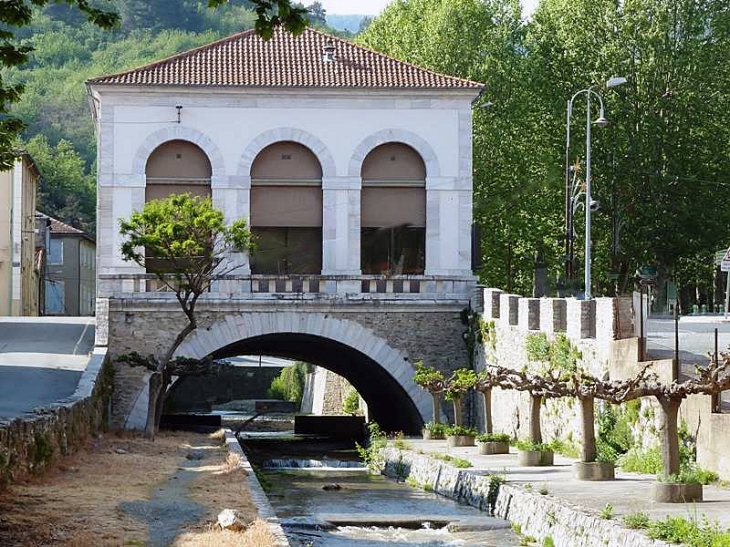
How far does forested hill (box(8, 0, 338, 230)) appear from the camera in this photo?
5266 inches

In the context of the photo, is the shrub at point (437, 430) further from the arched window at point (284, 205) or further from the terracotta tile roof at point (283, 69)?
the terracotta tile roof at point (283, 69)

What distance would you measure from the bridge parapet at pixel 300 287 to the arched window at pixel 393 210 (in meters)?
2.11

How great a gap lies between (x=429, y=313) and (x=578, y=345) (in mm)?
9600

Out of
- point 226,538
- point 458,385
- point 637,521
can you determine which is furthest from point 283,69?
point 226,538

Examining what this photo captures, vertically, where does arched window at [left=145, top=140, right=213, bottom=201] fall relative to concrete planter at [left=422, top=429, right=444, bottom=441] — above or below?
above

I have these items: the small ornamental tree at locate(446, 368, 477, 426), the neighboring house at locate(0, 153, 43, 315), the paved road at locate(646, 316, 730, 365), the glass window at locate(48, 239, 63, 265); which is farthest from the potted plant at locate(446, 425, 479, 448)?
the glass window at locate(48, 239, 63, 265)

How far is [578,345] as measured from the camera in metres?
28.5

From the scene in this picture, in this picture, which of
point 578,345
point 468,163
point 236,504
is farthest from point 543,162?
point 236,504

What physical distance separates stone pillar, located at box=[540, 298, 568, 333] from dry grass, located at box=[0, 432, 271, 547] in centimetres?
726

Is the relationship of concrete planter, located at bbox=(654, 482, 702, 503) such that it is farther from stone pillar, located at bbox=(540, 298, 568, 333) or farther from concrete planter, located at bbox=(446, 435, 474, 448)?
concrete planter, located at bbox=(446, 435, 474, 448)

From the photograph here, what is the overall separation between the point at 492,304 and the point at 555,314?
5530 mm

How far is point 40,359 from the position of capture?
3678 centimetres

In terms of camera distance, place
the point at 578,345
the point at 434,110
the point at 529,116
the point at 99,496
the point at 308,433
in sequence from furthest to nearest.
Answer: the point at 529,116
the point at 308,433
the point at 434,110
the point at 578,345
the point at 99,496

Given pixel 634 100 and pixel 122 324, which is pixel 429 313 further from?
pixel 634 100
